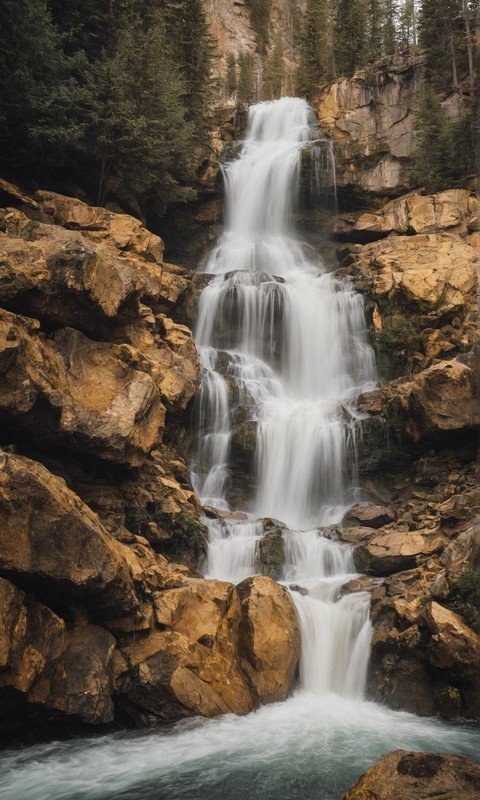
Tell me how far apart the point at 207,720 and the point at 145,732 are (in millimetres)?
1018

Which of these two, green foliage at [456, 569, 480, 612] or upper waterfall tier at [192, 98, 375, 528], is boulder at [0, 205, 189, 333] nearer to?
upper waterfall tier at [192, 98, 375, 528]

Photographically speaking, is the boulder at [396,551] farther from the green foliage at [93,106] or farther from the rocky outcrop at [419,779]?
the green foliage at [93,106]

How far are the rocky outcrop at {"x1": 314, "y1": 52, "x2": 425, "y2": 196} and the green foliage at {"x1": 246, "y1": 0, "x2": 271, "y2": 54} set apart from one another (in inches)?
1433

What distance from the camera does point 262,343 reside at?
21.8 metres

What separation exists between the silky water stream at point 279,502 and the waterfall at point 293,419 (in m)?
0.04

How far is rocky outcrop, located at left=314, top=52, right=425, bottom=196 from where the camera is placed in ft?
96.5

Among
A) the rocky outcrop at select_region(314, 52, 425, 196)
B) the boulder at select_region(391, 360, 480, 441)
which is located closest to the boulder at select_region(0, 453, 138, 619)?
the boulder at select_region(391, 360, 480, 441)

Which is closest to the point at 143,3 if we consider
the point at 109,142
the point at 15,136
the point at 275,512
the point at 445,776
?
the point at 109,142

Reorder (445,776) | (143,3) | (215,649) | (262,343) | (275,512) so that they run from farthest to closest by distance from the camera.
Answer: (143,3) < (262,343) < (275,512) < (215,649) < (445,776)

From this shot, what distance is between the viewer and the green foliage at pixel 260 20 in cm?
6412

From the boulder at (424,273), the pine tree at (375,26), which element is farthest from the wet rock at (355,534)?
the pine tree at (375,26)

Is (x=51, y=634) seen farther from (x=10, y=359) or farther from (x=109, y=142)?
(x=109, y=142)

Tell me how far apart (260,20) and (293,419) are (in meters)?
62.1

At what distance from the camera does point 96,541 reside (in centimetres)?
967
